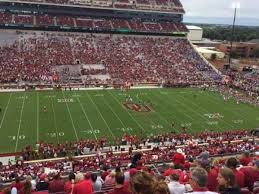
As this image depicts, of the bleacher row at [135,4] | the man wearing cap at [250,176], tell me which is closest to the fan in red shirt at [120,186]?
the man wearing cap at [250,176]

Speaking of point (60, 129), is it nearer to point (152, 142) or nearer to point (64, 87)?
point (152, 142)

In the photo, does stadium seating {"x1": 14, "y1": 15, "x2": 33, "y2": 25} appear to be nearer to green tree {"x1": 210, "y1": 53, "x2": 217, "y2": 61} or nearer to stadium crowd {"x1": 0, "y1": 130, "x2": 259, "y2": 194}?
green tree {"x1": 210, "y1": 53, "x2": 217, "y2": 61}

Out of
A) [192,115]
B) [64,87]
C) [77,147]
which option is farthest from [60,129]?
[64,87]

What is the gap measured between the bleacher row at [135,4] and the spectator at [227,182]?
190 ft

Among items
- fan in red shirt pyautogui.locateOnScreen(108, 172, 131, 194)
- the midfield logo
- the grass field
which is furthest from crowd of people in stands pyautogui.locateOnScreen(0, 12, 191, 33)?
fan in red shirt pyautogui.locateOnScreen(108, 172, 131, 194)

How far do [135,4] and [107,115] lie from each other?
38.2 m

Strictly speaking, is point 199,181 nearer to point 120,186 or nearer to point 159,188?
point 159,188

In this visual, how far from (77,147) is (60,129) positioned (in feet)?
15.2

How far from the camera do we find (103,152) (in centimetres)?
2270

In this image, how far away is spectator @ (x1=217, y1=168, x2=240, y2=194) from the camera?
5078 millimetres

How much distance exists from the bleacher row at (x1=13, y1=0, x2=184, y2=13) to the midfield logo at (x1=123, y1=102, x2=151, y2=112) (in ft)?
103

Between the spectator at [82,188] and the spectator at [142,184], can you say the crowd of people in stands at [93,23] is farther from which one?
the spectator at [142,184]

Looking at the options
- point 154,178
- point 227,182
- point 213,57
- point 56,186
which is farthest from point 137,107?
point 213,57

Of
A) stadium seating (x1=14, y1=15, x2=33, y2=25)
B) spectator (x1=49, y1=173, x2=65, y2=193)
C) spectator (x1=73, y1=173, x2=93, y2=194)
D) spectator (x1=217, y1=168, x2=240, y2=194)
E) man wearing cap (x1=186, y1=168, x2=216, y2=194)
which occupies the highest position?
stadium seating (x1=14, y1=15, x2=33, y2=25)
